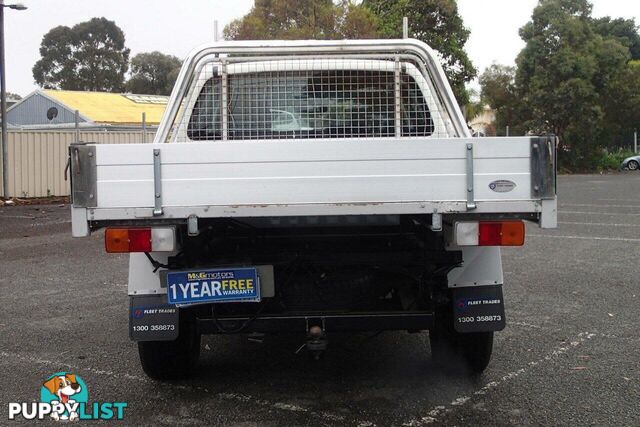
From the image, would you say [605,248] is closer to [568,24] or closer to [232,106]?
[232,106]

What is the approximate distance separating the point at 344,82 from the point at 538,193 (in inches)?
71.0

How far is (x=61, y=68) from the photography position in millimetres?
56281

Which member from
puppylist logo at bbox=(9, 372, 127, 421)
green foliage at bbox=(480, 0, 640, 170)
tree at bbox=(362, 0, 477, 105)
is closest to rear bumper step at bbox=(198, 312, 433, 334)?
puppylist logo at bbox=(9, 372, 127, 421)

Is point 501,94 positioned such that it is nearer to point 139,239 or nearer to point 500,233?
point 500,233

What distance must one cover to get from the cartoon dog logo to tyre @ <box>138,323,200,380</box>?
43 cm

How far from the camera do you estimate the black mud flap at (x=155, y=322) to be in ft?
12.8

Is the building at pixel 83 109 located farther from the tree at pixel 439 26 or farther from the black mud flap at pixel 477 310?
the black mud flap at pixel 477 310

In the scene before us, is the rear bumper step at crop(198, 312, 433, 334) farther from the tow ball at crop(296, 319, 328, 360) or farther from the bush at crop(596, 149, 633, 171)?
the bush at crop(596, 149, 633, 171)

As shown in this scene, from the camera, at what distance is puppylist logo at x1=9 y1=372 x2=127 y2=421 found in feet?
12.5

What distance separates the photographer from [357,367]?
4664 mm

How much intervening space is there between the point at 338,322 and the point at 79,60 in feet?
188

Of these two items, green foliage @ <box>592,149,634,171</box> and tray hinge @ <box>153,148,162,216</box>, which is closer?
tray hinge @ <box>153,148,162,216</box>

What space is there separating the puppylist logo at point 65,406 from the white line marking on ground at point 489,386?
1.62 metres

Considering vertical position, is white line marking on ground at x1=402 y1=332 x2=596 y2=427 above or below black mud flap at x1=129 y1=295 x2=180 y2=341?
below
